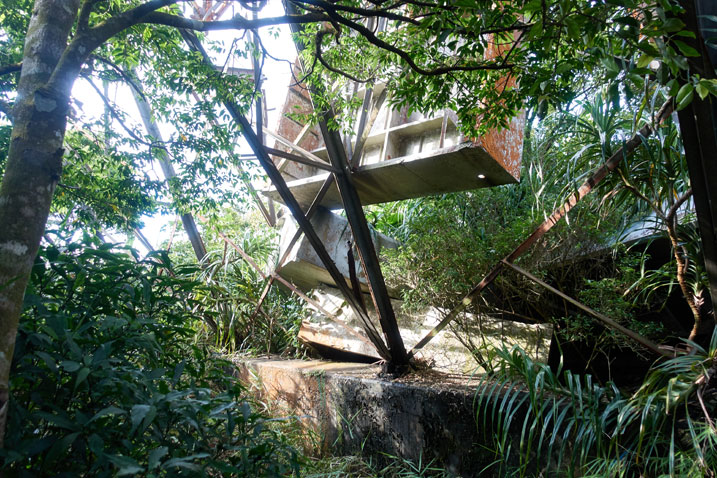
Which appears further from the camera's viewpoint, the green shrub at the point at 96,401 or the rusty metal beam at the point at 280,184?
the rusty metal beam at the point at 280,184

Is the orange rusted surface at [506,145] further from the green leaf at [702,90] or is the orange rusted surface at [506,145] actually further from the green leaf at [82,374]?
the green leaf at [82,374]

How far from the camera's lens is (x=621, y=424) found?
2.18 metres

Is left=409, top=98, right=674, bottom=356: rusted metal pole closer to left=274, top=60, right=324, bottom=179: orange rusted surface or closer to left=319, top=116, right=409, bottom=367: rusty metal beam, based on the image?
left=319, top=116, right=409, bottom=367: rusty metal beam

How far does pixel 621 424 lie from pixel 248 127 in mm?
2928

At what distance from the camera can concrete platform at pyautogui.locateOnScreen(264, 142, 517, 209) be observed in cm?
352

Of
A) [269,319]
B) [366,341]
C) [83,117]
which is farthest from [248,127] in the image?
[269,319]

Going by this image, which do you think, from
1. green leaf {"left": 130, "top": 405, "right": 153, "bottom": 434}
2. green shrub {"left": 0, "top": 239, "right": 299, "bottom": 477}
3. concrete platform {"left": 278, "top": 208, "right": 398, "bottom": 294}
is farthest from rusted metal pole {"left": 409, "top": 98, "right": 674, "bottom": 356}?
green leaf {"left": 130, "top": 405, "right": 153, "bottom": 434}

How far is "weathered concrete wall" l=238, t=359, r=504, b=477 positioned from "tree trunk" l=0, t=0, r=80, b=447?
7.80 feet

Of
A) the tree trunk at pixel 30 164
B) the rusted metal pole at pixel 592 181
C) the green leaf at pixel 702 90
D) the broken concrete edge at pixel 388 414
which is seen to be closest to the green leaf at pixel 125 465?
the tree trunk at pixel 30 164

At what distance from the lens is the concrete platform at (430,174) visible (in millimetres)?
3523

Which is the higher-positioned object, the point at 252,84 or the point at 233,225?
the point at 252,84

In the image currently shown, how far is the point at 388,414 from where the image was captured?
3.27 meters

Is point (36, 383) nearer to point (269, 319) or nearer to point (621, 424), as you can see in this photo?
point (621, 424)

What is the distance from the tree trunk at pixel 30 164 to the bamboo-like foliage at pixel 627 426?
7.14ft
